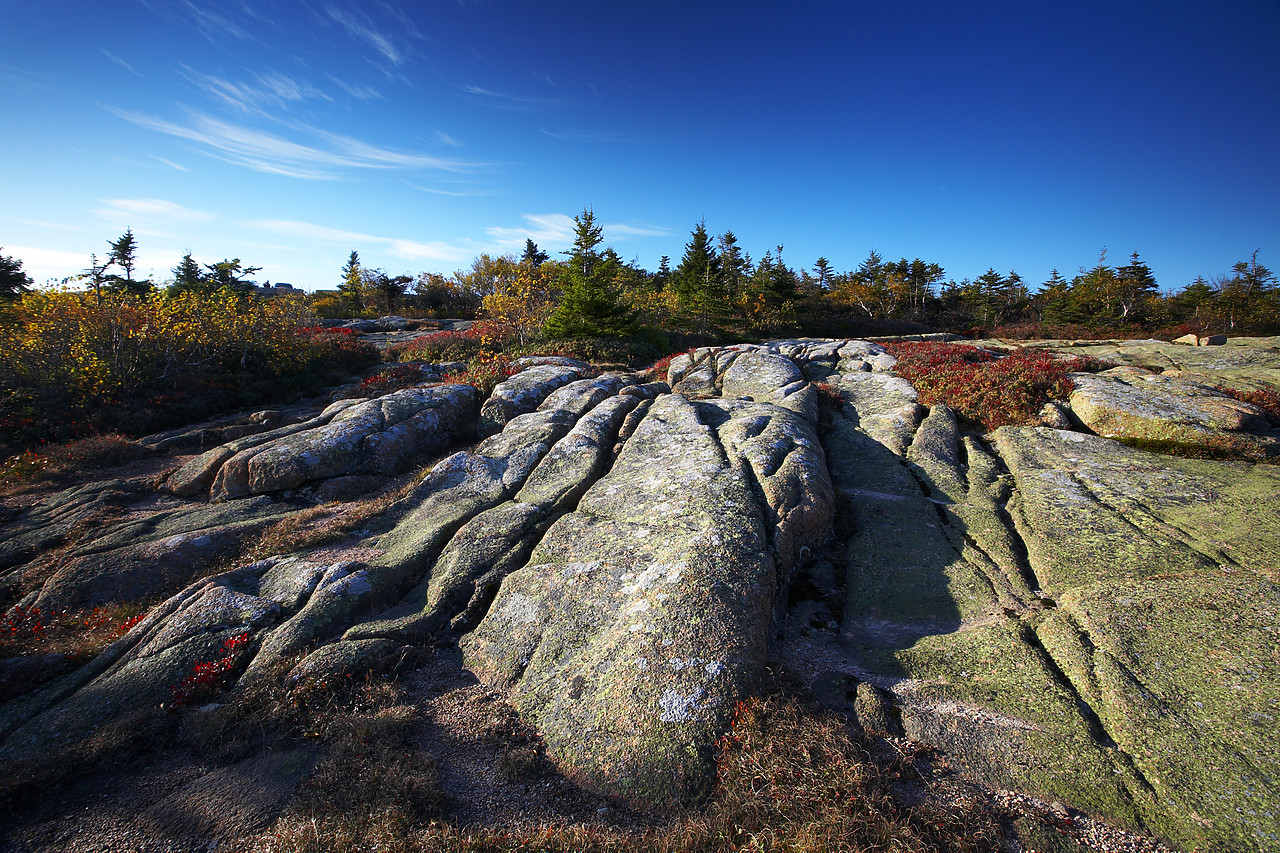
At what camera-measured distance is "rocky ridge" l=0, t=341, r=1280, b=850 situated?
4.31 m

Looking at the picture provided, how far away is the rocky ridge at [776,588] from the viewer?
170 inches

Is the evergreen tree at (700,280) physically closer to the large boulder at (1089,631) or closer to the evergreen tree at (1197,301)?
the large boulder at (1089,631)

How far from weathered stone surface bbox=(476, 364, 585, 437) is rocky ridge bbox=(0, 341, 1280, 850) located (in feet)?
8.98

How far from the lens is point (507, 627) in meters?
6.21

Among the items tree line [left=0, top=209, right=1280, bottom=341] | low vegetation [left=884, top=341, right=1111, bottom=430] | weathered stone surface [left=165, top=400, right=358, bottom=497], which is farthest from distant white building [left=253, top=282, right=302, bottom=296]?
low vegetation [left=884, top=341, right=1111, bottom=430]

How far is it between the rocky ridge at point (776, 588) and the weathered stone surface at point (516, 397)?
2736 mm

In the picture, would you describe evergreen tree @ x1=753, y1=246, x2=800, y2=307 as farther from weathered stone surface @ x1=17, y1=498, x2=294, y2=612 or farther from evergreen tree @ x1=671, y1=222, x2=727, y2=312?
weathered stone surface @ x1=17, y1=498, x2=294, y2=612

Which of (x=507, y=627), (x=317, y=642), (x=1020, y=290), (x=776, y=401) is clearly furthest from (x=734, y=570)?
(x=1020, y=290)

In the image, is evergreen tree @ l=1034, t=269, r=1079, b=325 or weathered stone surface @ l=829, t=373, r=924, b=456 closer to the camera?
weathered stone surface @ l=829, t=373, r=924, b=456

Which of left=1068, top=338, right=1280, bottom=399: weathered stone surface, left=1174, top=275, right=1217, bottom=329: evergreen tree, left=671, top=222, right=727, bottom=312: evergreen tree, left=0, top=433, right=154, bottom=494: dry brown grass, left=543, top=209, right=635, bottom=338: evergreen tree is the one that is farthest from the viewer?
left=1174, top=275, right=1217, bottom=329: evergreen tree

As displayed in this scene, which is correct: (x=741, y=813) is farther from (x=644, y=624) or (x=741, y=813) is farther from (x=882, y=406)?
(x=882, y=406)

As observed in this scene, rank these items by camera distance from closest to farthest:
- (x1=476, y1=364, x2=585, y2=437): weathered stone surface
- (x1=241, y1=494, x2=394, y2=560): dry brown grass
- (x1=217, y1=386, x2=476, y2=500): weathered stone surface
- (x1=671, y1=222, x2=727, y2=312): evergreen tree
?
(x1=241, y1=494, x2=394, y2=560): dry brown grass
(x1=217, y1=386, x2=476, y2=500): weathered stone surface
(x1=476, y1=364, x2=585, y2=437): weathered stone surface
(x1=671, y1=222, x2=727, y2=312): evergreen tree

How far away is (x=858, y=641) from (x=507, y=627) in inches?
179

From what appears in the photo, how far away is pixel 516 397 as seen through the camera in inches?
566
